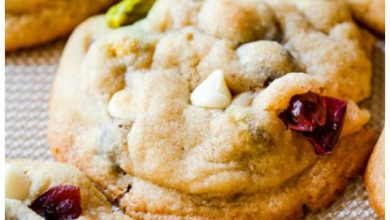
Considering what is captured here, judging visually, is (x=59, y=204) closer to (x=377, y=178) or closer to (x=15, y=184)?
(x=15, y=184)

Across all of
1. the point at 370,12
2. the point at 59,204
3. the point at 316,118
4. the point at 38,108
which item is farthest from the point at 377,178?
the point at 38,108

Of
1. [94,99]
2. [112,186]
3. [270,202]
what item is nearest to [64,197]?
[112,186]

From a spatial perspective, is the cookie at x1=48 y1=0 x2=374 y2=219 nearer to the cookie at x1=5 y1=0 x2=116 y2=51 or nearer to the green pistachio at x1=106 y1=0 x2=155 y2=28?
the green pistachio at x1=106 y1=0 x2=155 y2=28

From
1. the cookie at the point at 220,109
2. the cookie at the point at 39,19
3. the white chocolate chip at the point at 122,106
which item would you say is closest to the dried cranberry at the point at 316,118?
the cookie at the point at 220,109

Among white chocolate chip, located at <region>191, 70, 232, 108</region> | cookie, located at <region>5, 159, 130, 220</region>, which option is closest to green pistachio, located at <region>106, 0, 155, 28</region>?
white chocolate chip, located at <region>191, 70, 232, 108</region>

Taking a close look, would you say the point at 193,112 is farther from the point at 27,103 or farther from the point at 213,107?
the point at 27,103

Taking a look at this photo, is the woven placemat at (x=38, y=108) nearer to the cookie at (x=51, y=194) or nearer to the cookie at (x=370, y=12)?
the cookie at (x=370, y=12)
